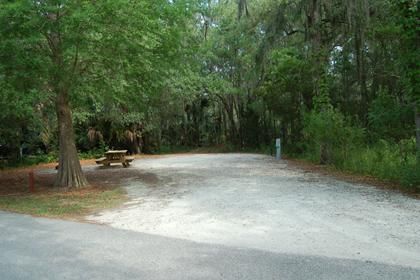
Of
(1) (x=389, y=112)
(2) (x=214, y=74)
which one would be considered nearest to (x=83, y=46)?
(1) (x=389, y=112)

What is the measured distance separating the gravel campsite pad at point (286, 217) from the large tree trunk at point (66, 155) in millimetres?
1812

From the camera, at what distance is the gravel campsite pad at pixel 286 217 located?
532 centimetres

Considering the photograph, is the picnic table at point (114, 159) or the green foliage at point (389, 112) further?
the picnic table at point (114, 159)

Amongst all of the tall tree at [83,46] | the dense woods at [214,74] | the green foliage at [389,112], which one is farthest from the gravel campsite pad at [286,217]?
the tall tree at [83,46]

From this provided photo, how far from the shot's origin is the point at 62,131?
1233 centimetres

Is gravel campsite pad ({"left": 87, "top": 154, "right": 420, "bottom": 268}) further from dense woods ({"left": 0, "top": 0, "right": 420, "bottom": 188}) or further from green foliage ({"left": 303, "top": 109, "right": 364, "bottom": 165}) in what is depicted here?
green foliage ({"left": 303, "top": 109, "right": 364, "bottom": 165})

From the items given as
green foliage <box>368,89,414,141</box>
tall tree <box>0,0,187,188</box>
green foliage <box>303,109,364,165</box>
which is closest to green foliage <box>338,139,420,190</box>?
green foliage <box>303,109,364,165</box>

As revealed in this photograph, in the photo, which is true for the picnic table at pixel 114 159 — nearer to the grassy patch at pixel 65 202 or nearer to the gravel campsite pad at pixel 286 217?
the grassy patch at pixel 65 202

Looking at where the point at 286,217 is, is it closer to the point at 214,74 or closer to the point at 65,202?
the point at 65,202

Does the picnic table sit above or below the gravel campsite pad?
above

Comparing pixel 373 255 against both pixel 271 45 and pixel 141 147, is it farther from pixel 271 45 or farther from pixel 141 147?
pixel 141 147

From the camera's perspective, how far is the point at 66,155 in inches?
484

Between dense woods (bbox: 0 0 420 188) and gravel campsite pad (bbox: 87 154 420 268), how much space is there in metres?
2.00

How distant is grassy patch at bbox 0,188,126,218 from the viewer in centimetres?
853
